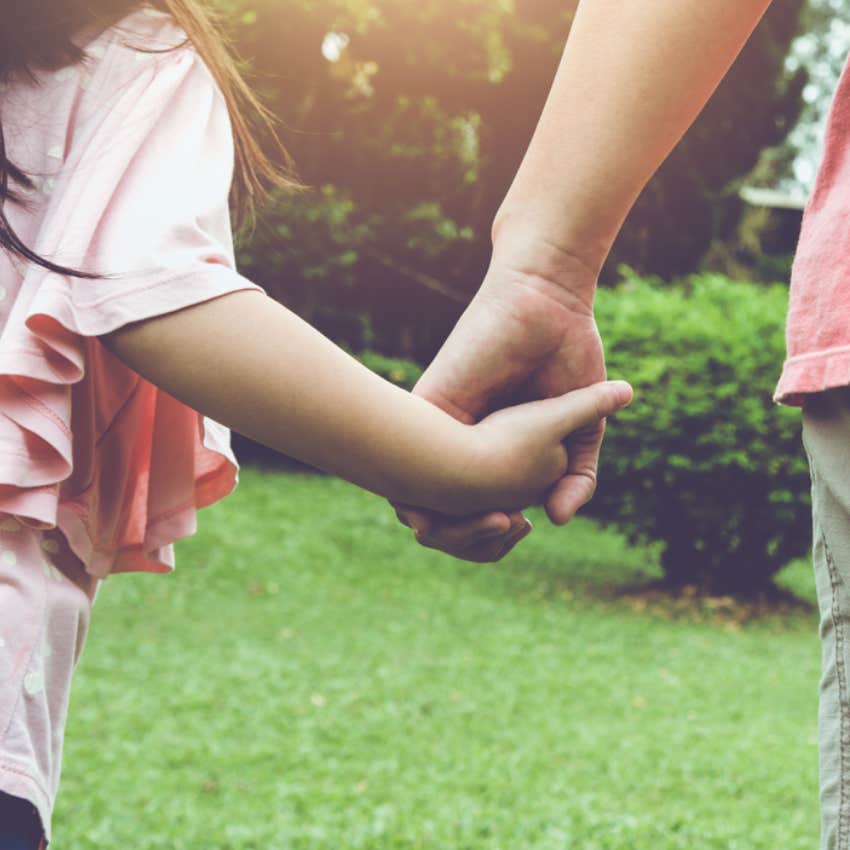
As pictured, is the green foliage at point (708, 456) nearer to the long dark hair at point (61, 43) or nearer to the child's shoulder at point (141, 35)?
the long dark hair at point (61, 43)

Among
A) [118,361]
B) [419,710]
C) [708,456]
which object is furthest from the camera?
[708,456]

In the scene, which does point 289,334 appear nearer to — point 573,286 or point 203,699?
point 573,286

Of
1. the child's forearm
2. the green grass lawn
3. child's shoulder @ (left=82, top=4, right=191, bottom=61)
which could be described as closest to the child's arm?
the child's forearm

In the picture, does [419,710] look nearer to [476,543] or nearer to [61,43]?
[476,543]

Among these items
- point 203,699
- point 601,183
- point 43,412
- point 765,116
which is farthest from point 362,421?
point 765,116

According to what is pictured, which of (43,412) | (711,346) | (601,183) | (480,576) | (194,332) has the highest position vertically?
(601,183)

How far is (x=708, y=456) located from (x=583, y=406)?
703cm

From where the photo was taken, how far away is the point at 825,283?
3.84 feet

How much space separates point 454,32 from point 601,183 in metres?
11.0

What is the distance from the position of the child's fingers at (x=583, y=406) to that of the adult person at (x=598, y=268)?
0.16 ft

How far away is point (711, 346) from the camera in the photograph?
27.9 feet

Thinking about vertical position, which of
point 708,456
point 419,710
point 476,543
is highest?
point 476,543

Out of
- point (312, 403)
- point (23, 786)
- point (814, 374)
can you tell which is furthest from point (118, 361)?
point (814, 374)

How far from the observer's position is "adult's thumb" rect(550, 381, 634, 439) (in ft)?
4.76
